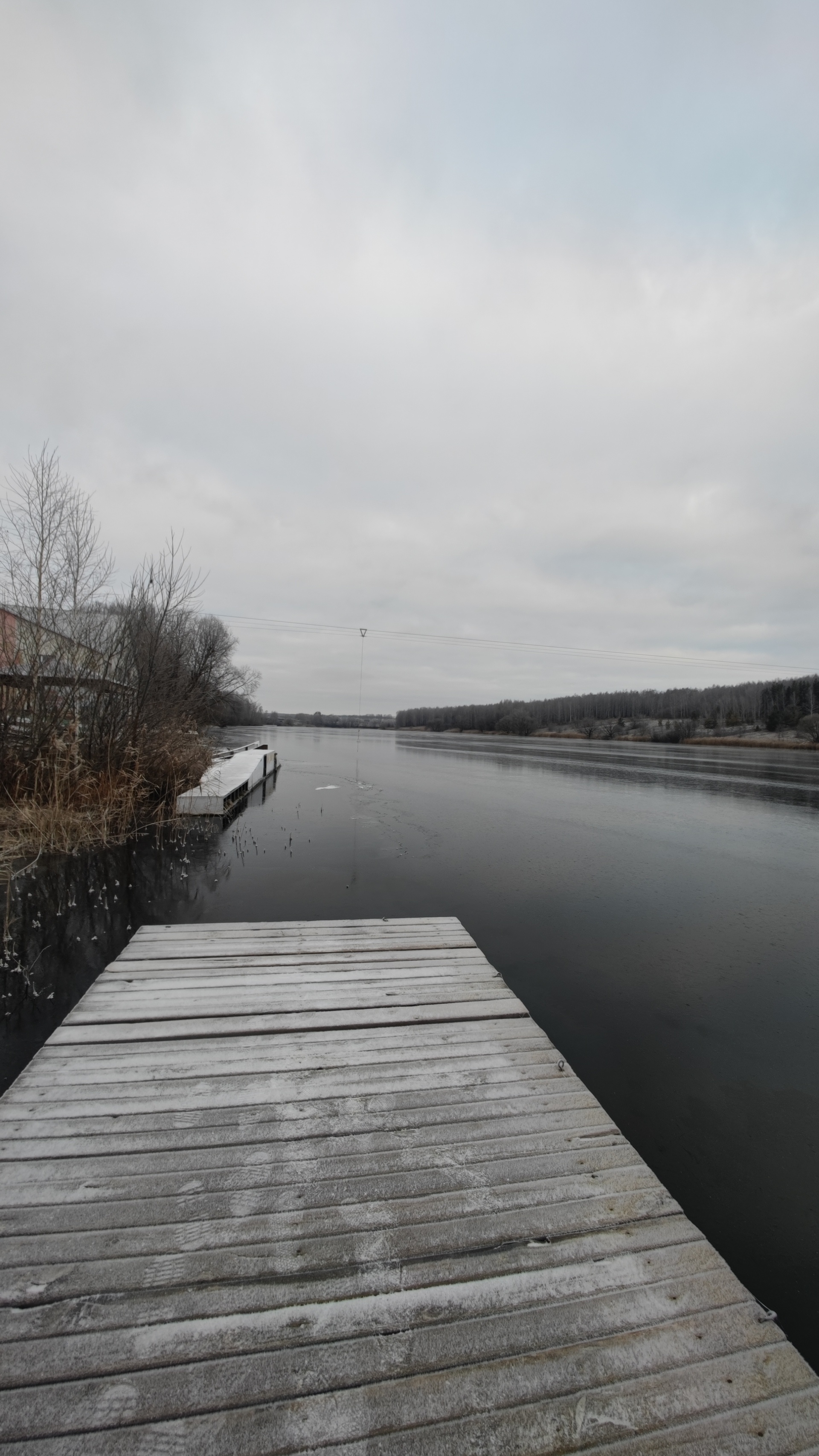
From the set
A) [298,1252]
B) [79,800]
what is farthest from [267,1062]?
[79,800]

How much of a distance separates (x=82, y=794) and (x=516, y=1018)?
7.16m

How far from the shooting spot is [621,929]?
5559 millimetres

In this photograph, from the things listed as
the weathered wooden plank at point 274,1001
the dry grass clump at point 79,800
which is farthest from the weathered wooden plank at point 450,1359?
the dry grass clump at point 79,800

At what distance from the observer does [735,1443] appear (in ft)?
4.27

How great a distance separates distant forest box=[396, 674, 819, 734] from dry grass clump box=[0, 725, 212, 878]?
5622 centimetres

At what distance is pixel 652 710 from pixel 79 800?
3194 inches

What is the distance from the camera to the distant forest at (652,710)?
58.3 m

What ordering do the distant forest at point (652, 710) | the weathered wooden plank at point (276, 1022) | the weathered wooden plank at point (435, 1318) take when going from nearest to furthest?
the weathered wooden plank at point (435, 1318) < the weathered wooden plank at point (276, 1022) < the distant forest at point (652, 710)

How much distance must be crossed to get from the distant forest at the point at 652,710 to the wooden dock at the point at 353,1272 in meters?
59.4

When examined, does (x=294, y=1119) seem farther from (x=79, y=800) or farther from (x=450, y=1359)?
(x=79, y=800)

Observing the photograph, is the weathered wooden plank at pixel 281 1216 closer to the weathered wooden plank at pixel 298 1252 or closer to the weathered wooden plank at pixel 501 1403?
the weathered wooden plank at pixel 298 1252

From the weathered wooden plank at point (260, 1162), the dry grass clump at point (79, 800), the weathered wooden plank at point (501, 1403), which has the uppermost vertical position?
the dry grass clump at point (79, 800)

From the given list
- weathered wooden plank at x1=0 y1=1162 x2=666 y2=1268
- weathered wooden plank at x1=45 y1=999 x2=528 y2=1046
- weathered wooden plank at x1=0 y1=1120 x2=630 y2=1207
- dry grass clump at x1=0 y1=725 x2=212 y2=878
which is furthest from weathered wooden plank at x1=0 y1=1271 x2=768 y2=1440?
dry grass clump at x1=0 y1=725 x2=212 y2=878

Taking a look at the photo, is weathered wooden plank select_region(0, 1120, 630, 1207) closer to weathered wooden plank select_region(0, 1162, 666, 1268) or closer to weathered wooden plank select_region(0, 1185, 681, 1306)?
weathered wooden plank select_region(0, 1162, 666, 1268)
